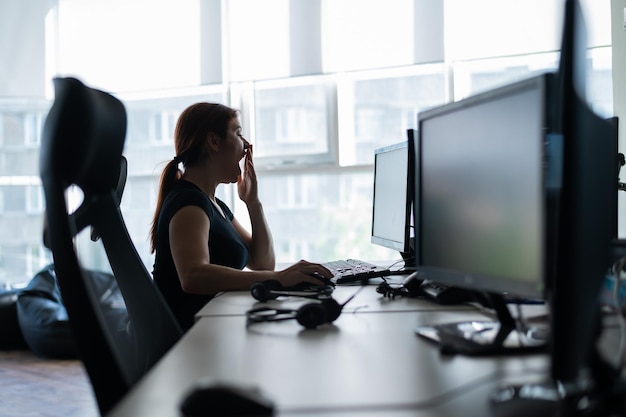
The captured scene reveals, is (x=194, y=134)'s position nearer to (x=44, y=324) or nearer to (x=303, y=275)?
(x=303, y=275)

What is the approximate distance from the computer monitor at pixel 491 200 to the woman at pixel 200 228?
2.33ft

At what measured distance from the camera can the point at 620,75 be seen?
3928 mm

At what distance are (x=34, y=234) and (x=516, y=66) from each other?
3.89 m

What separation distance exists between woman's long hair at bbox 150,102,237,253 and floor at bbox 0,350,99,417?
115cm

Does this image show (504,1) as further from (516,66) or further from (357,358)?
(357,358)

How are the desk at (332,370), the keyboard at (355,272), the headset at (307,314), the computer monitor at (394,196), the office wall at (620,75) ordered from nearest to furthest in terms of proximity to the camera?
the desk at (332,370), the headset at (307,314), the computer monitor at (394,196), the keyboard at (355,272), the office wall at (620,75)

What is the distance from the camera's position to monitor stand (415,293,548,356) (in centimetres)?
115

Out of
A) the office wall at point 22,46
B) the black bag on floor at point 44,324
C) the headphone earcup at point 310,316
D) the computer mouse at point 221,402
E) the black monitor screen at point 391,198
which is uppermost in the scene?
the office wall at point 22,46

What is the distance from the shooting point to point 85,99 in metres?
1.13

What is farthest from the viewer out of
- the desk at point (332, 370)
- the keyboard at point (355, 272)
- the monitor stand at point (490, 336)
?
the keyboard at point (355, 272)

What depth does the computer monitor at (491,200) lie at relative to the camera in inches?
40.9

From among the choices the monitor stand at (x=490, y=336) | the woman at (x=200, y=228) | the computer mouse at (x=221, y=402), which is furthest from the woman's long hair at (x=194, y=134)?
the computer mouse at (x=221, y=402)

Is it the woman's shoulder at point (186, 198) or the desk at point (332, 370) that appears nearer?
the desk at point (332, 370)

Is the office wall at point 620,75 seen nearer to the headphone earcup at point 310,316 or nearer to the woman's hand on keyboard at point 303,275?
the woman's hand on keyboard at point 303,275
